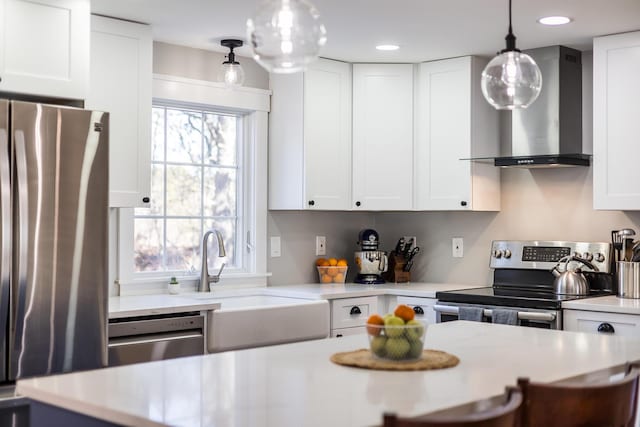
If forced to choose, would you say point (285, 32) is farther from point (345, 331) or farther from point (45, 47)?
point (345, 331)

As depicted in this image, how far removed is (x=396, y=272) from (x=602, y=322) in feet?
5.35

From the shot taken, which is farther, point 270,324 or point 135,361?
point 270,324

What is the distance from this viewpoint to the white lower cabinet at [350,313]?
4.66 meters

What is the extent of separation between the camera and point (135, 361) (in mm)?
3713

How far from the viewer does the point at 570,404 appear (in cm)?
187

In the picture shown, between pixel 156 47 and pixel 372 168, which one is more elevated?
pixel 156 47

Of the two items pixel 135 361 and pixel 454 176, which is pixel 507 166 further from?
pixel 135 361

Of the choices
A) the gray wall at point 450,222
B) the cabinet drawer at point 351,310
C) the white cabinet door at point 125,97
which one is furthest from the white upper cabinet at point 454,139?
the white cabinet door at point 125,97

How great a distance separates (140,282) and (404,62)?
6.78 ft

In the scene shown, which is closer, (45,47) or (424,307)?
(45,47)

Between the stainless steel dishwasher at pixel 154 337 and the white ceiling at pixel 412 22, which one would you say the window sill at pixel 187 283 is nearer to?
the stainless steel dishwasher at pixel 154 337

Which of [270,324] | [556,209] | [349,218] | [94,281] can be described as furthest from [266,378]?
[349,218]

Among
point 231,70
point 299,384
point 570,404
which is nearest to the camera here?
point 570,404


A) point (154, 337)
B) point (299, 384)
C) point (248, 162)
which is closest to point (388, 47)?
point (248, 162)
